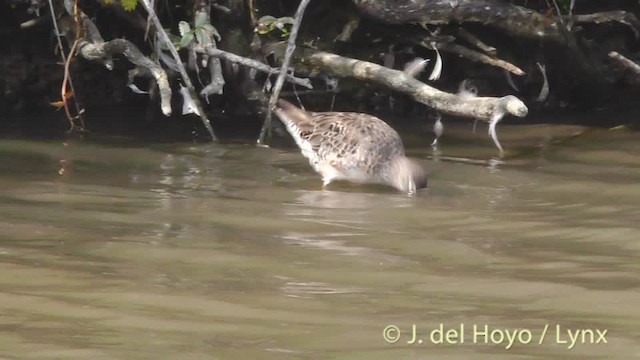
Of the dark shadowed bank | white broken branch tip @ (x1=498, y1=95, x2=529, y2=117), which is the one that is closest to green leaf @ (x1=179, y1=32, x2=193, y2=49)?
the dark shadowed bank

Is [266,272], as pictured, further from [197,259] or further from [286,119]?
[286,119]

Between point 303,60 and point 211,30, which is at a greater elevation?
point 211,30

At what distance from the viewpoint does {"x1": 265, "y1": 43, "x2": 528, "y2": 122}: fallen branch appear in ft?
26.5

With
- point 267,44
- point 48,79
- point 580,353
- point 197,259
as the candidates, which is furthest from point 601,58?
point 580,353

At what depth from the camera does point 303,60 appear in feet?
30.5

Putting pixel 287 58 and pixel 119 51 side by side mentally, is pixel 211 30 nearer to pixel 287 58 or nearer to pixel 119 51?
pixel 287 58

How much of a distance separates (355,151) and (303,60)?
4.34ft

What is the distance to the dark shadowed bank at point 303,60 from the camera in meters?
8.81

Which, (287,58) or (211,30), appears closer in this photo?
(287,58)

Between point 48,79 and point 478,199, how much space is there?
4589mm

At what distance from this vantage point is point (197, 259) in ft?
18.7

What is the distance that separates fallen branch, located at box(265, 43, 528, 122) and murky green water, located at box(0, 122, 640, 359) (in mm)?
434

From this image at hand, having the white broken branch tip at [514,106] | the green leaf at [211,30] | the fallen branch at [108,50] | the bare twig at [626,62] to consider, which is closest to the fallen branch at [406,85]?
the white broken branch tip at [514,106]

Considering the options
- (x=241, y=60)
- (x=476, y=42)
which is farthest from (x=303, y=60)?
(x=476, y=42)
